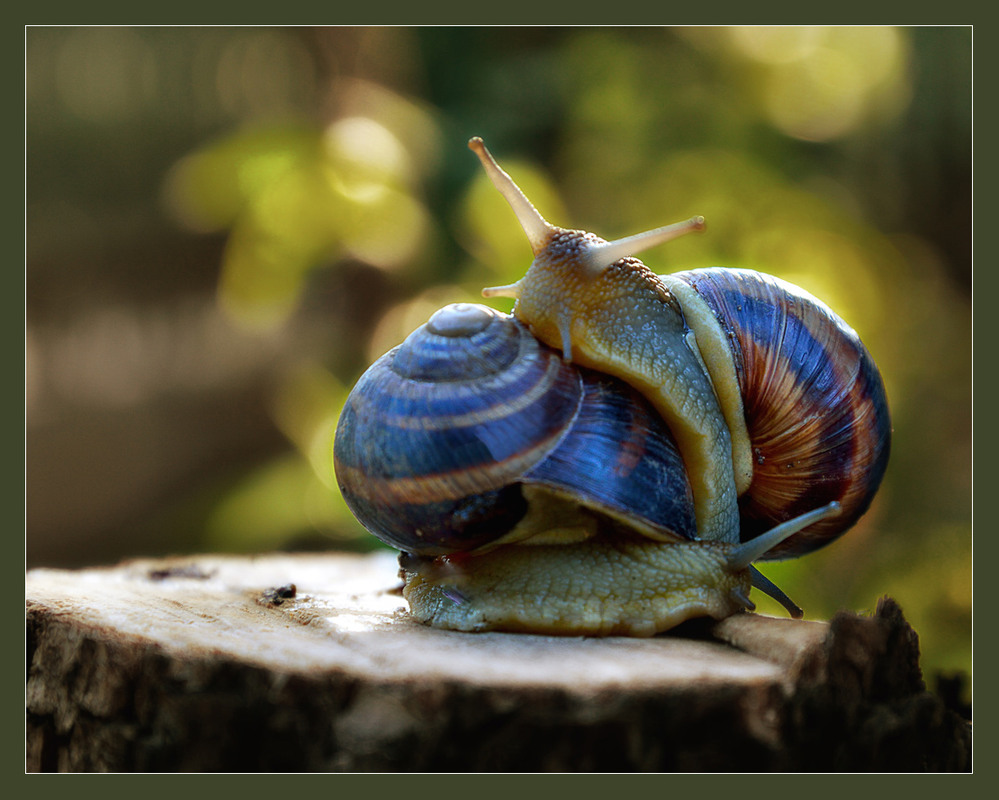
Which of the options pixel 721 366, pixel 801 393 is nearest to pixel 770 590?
pixel 801 393

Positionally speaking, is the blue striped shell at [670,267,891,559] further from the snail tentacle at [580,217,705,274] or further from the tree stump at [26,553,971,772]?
the tree stump at [26,553,971,772]

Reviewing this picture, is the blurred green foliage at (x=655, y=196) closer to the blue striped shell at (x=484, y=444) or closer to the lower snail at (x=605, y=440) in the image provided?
the lower snail at (x=605, y=440)

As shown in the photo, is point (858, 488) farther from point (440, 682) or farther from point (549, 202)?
point (549, 202)

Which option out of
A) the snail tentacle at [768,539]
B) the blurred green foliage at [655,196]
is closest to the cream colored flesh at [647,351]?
the snail tentacle at [768,539]

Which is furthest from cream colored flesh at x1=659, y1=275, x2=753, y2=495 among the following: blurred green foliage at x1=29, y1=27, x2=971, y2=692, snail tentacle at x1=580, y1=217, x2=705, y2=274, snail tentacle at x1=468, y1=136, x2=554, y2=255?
blurred green foliage at x1=29, y1=27, x2=971, y2=692

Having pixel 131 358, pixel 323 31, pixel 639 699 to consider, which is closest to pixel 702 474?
pixel 639 699

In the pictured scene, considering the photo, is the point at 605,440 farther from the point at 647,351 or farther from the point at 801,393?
the point at 801,393
